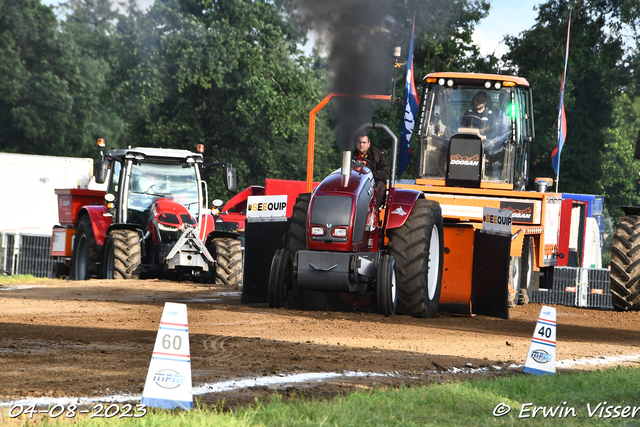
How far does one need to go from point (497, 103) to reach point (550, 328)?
311 inches

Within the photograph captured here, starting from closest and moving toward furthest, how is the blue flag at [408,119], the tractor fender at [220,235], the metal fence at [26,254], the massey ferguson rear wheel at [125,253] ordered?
the massey ferguson rear wheel at [125,253], the tractor fender at [220,235], the blue flag at [408,119], the metal fence at [26,254]

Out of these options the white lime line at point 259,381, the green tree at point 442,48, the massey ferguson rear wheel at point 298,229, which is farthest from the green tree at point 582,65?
the white lime line at point 259,381

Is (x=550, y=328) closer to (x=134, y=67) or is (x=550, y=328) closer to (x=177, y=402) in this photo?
(x=177, y=402)

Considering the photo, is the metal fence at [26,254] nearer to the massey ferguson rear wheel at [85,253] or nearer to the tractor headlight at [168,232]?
the massey ferguson rear wheel at [85,253]

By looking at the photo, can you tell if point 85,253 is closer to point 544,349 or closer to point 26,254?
point 26,254

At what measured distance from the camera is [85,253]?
58.2 ft

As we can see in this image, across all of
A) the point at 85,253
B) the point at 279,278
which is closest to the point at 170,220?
the point at 85,253

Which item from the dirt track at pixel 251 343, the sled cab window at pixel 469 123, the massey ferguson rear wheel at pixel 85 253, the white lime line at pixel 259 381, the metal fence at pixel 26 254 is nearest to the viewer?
the white lime line at pixel 259 381

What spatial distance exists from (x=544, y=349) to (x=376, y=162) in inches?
165

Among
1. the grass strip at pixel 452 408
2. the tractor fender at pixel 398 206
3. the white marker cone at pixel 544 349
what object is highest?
the tractor fender at pixel 398 206

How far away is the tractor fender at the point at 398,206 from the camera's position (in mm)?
10047

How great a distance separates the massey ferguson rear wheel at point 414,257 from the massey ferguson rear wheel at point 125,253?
687cm

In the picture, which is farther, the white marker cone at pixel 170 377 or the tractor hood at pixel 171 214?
the tractor hood at pixel 171 214

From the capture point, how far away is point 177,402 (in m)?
4.55
